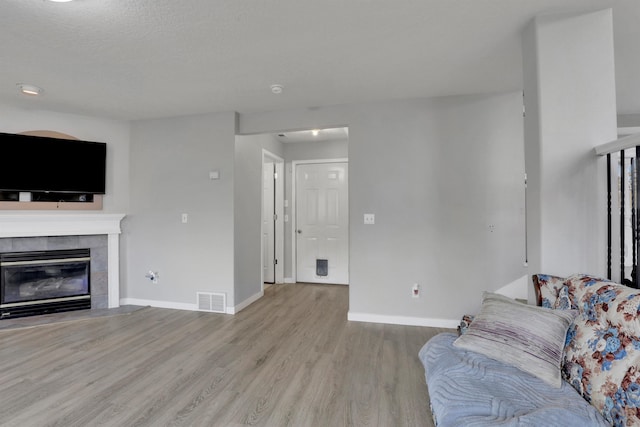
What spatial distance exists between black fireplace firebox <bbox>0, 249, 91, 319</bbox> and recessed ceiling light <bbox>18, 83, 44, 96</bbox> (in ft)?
5.67

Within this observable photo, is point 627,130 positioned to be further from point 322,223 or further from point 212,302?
point 212,302

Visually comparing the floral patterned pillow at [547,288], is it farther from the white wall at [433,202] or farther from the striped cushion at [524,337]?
the white wall at [433,202]

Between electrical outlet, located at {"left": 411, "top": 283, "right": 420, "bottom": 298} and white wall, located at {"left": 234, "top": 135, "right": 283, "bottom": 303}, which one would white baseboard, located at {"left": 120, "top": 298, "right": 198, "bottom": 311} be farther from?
electrical outlet, located at {"left": 411, "top": 283, "right": 420, "bottom": 298}

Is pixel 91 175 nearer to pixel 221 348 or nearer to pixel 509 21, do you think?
pixel 221 348

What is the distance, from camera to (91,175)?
3.59 m

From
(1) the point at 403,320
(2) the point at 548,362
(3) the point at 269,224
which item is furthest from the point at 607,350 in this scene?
(3) the point at 269,224

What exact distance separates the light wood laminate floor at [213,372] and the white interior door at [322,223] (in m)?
1.53

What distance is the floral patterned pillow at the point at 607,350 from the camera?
1.10 m

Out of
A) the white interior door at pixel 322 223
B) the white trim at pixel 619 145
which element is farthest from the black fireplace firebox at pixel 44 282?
the white trim at pixel 619 145

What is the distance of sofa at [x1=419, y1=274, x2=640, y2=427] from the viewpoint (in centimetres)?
111

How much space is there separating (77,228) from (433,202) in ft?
13.3

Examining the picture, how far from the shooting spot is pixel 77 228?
3520 mm

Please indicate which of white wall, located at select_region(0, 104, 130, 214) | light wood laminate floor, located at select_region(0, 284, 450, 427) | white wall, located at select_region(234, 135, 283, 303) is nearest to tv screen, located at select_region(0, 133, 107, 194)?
white wall, located at select_region(0, 104, 130, 214)

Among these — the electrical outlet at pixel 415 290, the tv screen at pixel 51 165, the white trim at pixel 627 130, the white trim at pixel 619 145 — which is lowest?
the electrical outlet at pixel 415 290
